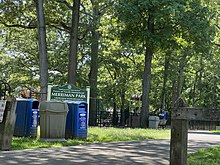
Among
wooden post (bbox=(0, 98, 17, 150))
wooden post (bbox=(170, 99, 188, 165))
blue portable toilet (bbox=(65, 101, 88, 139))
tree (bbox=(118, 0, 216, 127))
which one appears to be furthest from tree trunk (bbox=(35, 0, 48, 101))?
wooden post (bbox=(170, 99, 188, 165))

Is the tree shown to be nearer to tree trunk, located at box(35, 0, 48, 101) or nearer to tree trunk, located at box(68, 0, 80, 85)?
tree trunk, located at box(68, 0, 80, 85)

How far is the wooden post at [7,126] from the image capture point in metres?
8.78

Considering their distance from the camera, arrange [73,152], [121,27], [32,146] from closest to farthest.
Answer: [73,152] → [32,146] → [121,27]

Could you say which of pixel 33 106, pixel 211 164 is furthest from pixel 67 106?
pixel 211 164

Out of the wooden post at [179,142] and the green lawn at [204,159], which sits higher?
the wooden post at [179,142]

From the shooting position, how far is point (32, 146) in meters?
9.71

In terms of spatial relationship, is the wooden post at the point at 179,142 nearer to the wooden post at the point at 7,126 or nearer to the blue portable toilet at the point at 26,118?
the wooden post at the point at 7,126

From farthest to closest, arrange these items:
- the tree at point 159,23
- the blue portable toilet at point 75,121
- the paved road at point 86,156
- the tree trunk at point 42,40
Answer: the tree trunk at point 42,40 < the tree at point 159,23 < the blue portable toilet at point 75,121 < the paved road at point 86,156

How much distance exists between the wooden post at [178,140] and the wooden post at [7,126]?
4343 millimetres

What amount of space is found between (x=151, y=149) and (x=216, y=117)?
14.4 ft

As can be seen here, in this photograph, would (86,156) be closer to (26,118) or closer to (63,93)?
(26,118)

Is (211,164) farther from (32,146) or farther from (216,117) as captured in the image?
(32,146)

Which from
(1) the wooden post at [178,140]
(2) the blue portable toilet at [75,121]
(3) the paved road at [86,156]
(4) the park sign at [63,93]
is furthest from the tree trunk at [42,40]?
(1) the wooden post at [178,140]

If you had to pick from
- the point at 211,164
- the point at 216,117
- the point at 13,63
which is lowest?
the point at 211,164
